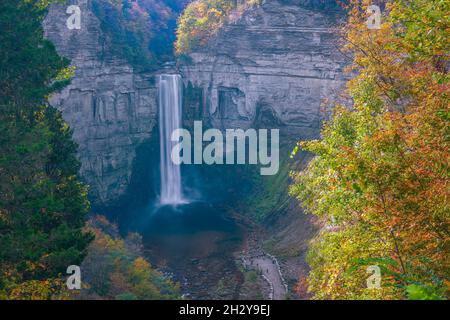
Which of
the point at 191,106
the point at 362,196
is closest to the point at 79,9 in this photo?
the point at 191,106

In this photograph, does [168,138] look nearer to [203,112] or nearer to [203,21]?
[203,112]

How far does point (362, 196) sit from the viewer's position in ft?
31.2

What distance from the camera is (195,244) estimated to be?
33281 millimetres

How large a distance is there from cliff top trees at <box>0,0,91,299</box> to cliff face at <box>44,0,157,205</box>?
19751 millimetres

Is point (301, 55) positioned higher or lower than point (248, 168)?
higher

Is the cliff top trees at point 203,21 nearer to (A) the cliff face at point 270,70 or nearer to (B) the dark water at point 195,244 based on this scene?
(A) the cliff face at point 270,70

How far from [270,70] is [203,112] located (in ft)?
28.5

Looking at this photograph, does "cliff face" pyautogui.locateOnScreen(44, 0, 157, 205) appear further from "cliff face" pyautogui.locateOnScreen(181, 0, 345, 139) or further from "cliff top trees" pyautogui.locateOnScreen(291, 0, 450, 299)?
"cliff top trees" pyautogui.locateOnScreen(291, 0, 450, 299)

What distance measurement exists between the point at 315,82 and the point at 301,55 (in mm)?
2761

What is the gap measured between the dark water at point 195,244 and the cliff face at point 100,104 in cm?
491

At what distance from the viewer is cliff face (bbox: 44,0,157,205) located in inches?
1495

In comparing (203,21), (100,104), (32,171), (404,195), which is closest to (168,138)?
(100,104)
